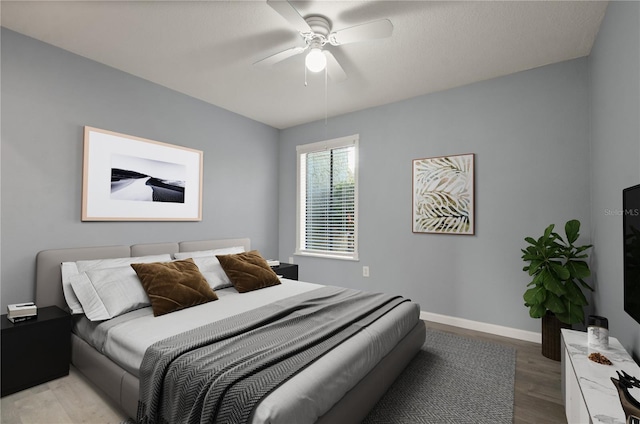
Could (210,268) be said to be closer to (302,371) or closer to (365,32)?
(302,371)

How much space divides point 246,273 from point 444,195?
2.36 meters

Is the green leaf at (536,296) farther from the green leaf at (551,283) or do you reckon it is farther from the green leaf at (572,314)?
the green leaf at (572,314)

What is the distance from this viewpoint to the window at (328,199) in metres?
4.34

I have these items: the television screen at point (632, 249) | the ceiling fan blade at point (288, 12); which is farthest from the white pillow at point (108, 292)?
the television screen at point (632, 249)

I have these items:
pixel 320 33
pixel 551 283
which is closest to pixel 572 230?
pixel 551 283

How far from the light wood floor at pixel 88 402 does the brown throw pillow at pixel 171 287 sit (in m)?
0.64

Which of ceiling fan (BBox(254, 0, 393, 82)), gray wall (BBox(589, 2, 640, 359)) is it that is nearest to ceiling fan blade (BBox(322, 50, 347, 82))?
ceiling fan (BBox(254, 0, 393, 82))

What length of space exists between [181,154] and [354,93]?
2.16m

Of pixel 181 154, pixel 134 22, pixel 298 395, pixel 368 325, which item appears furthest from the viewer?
pixel 181 154

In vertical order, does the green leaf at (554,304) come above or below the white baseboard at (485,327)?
above

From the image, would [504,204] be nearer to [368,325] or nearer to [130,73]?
[368,325]

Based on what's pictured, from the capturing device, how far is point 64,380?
2256mm

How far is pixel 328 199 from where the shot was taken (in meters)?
4.59

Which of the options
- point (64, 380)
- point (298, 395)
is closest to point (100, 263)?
point (64, 380)
